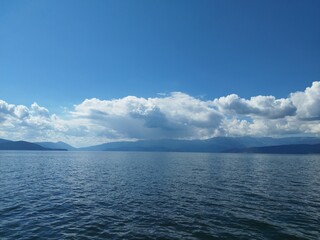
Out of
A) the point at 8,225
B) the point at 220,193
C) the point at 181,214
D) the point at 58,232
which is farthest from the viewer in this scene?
the point at 220,193

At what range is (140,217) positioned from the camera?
117 ft

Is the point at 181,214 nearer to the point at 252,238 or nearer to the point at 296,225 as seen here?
the point at 252,238

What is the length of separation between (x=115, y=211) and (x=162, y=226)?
10.2m

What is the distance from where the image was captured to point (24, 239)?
2666cm

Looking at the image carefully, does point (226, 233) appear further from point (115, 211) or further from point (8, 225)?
point (8, 225)

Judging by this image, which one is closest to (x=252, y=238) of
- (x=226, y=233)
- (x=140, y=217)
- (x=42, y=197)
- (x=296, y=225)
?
(x=226, y=233)

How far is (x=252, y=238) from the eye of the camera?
27.8 metres

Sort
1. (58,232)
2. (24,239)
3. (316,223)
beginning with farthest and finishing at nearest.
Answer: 1. (316,223)
2. (58,232)
3. (24,239)

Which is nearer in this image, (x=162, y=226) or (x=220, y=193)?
(x=162, y=226)

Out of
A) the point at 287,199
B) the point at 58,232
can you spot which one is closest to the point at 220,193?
the point at 287,199

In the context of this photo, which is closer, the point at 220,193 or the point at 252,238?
the point at 252,238

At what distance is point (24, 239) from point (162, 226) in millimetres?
16035

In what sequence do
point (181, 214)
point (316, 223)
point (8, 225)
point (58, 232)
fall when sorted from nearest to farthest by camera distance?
1. point (58, 232)
2. point (8, 225)
3. point (316, 223)
4. point (181, 214)

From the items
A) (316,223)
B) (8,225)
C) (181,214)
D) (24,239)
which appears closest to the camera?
(24,239)
